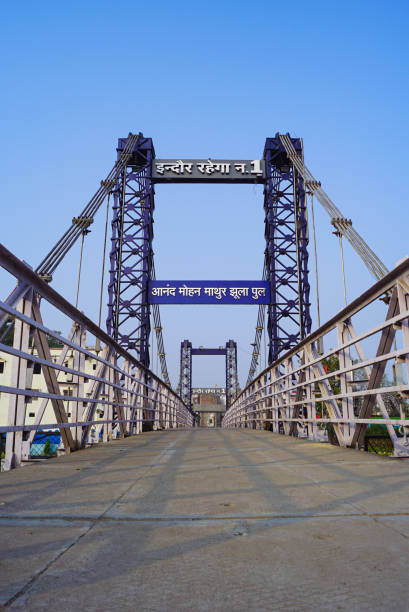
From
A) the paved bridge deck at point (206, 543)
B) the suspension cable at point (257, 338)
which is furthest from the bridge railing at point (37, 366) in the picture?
the suspension cable at point (257, 338)

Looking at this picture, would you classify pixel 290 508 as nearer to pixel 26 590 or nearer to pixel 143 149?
pixel 26 590

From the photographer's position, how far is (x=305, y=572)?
1.10m

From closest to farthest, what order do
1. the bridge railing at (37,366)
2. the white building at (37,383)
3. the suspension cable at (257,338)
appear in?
the bridge railing at (37,366), the white building at (37,383), the suspension cable at (257,338)

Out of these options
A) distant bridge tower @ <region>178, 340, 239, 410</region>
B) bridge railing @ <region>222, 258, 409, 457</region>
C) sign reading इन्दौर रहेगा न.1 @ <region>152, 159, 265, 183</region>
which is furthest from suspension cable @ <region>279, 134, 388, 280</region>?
distant bridge tower @ <region>178, 340, 239, 410</region>

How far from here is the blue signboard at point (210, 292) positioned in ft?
59.1

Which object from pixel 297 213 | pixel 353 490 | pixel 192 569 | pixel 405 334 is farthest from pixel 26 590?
pixel 297 213

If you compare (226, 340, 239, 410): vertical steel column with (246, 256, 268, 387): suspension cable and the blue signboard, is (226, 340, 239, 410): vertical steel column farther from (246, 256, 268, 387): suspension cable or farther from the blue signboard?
the blue signboard

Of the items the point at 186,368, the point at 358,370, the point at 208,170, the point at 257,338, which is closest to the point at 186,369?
the point at 186,368

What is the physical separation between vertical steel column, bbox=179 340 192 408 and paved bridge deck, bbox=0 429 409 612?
2086 inches

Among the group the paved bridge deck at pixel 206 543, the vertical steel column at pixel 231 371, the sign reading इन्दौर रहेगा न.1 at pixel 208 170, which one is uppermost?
the sign reading इन्दौर रहेगा न.1 at pixel 208 170

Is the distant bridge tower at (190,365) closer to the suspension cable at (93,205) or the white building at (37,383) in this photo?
the white building at (37,383)

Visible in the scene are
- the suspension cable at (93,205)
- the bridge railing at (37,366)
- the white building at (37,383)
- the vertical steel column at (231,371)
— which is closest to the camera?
the bridge railing at (37,366)

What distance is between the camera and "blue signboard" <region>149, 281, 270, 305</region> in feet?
59.1

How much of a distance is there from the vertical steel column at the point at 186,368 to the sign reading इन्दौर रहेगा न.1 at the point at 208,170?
37225 mm
